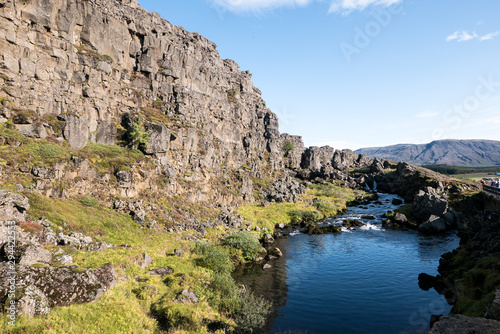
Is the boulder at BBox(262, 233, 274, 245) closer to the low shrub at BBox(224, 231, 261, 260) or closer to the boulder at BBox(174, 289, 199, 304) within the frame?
the low shrub at BBox(224, 231, 261, 260)

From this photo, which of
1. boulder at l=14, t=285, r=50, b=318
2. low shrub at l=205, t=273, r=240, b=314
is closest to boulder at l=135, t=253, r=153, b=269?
low shrub at l=205, t=273, r=240, b=314

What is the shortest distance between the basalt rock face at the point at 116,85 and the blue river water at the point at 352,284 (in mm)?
29436

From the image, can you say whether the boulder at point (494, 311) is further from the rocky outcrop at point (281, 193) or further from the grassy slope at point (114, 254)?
the rocky outcrop at point (281, 193)

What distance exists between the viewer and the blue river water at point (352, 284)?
2775 cm

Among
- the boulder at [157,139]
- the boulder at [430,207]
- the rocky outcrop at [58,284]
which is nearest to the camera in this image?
the rocky outcrop at [58,284]

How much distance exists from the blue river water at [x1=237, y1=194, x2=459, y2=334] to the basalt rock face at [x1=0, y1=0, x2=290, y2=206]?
96.6 feet

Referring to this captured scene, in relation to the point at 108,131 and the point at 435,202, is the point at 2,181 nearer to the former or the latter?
the point at 108,131

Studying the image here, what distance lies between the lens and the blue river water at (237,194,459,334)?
91.0 ft

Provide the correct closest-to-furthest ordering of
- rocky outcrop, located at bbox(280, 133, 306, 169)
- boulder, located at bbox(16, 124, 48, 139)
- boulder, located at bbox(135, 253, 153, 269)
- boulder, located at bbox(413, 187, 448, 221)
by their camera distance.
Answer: boulder, located at bbox(135, 253, 153, 269) < boulder, located at bbox(16, 124, 48, 139) < boulder, located at bbox(413, 187, 448, 221) < rocky outcrop, located at bbox(280, 133, 306, 169)

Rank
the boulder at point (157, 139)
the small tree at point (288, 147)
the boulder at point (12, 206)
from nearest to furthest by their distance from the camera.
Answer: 1. the boulder at point (12, 206)
2. the boulder at point (157, 139)
3. the small tree at point (288, 147)

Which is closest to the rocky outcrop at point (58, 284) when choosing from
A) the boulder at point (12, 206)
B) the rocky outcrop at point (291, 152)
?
the boulder at point (12, 206)

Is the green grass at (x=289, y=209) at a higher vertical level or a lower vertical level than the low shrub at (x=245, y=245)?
higher

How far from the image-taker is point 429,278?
1455 inches

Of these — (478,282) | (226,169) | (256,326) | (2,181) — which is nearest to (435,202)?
(478,282)
